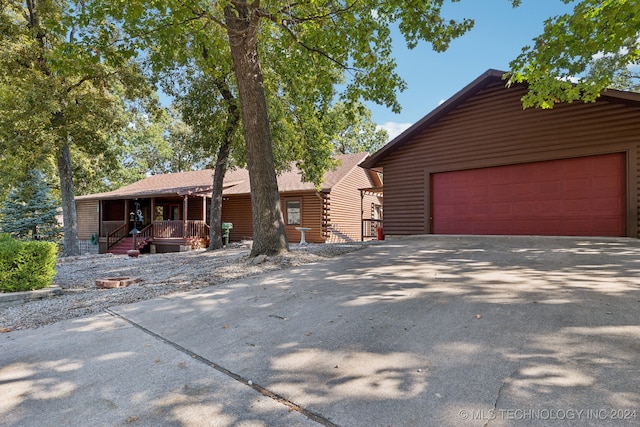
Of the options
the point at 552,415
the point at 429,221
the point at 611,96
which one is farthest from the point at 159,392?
the point at 611,96

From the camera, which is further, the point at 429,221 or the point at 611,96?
the point at 429,221

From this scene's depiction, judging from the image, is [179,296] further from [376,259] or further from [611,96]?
[611,96]

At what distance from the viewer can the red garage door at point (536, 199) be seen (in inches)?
314

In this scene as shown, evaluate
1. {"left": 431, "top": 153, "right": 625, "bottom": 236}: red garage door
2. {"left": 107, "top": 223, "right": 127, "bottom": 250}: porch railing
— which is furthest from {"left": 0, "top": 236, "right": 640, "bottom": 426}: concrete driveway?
{"left": 107, "top": 223, "right": 127, "bottom": 250}: porch railing

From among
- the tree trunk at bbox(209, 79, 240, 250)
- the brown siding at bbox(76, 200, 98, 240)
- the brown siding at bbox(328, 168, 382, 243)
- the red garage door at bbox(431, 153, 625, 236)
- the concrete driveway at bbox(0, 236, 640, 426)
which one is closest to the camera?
the concrete driveway at bbox(0, 236, 640, 426)

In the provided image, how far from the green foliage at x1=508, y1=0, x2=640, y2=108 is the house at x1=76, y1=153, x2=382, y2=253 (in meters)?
7.72

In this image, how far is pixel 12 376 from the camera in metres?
2.67

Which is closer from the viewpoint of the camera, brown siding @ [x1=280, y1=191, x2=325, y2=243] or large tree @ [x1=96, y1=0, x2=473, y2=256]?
large tree @ [x1=96, y1=0, x2=473, y2=256]

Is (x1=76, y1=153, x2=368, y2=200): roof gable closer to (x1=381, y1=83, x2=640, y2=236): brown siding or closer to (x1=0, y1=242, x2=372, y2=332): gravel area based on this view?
(x1=381, y1=83, x2=640, y2=236): brown siding

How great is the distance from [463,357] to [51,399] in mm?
2936

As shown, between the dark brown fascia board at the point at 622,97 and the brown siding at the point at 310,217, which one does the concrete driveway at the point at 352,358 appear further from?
the brown siding at the point at 310,217

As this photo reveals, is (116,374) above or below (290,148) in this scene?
below

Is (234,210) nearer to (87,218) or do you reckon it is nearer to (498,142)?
(87,218)

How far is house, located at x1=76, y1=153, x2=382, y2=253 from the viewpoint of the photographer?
1659 centimetres
